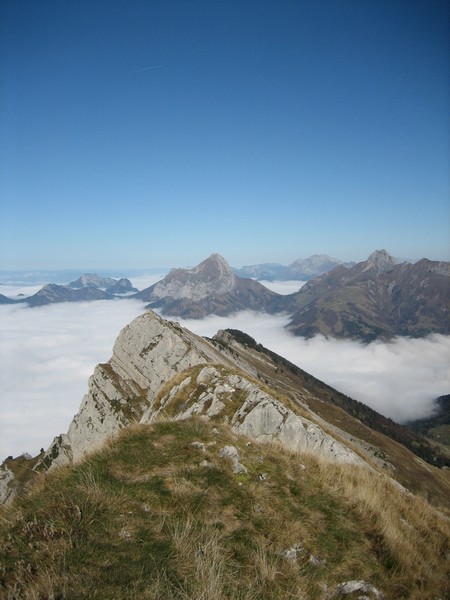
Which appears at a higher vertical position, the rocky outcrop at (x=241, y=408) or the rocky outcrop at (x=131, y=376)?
the rocky outcrop at (x=241, y=408)

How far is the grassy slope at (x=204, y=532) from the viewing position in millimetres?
6234

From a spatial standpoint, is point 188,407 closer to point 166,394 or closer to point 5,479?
point 166,394

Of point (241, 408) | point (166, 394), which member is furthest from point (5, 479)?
point (241, 408)

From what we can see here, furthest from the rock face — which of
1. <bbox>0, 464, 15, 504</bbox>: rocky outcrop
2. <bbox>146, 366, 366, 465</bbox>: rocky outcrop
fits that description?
<bbox>0, 464, 15, 504</bbox>: rocky outcrop

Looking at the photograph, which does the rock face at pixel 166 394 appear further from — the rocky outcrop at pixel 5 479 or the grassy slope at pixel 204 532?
the grassy slope at pixel 204 532

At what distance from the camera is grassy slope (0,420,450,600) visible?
623cm

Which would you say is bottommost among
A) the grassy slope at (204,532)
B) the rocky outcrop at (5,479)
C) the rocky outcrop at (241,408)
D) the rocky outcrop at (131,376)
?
the rocky outcrop at (5,479)

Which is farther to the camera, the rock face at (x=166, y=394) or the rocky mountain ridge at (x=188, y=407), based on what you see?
the rock face at (x=166, y=394)

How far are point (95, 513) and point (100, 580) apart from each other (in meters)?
2.04

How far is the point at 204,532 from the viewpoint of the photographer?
7859 mm

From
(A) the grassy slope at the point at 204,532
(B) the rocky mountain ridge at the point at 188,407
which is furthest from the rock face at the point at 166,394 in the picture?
(A) the grassy slope at the point at 204,532

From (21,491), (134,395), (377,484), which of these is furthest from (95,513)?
(134,395)

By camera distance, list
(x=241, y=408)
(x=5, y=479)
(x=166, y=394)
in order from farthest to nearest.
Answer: (x=5, y=479)
(x=166, y=394)
(x=241, y=408)

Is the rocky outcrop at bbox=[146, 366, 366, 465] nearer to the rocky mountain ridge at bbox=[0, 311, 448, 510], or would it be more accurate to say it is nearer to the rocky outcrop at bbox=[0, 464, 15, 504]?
the rocky mountain ridge at bbox=[0, 311, 448, 510]
